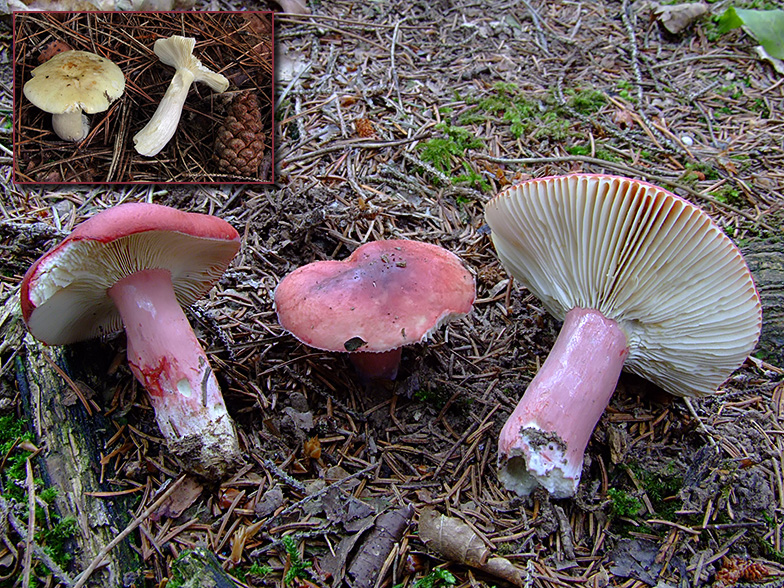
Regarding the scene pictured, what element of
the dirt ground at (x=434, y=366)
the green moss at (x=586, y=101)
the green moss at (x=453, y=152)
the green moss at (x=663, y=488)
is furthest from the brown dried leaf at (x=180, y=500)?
the green moss at (x=586, y=101)

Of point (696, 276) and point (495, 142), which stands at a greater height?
point (696, 276)

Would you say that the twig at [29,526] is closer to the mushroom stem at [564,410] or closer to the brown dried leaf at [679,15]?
the mushroom stem at [564,410]

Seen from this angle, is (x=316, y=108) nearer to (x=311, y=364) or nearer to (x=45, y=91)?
(x=45, y=91)

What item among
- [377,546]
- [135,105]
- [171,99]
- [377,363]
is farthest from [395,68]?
[377,546]

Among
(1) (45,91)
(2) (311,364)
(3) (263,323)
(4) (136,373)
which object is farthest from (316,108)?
Answer: (4) (136,373)

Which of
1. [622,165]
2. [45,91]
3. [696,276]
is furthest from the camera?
[622,165]

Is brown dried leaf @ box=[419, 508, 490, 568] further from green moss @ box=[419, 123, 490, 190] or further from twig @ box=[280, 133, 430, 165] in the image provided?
twig @ box=[280, 133, 430, 165]
